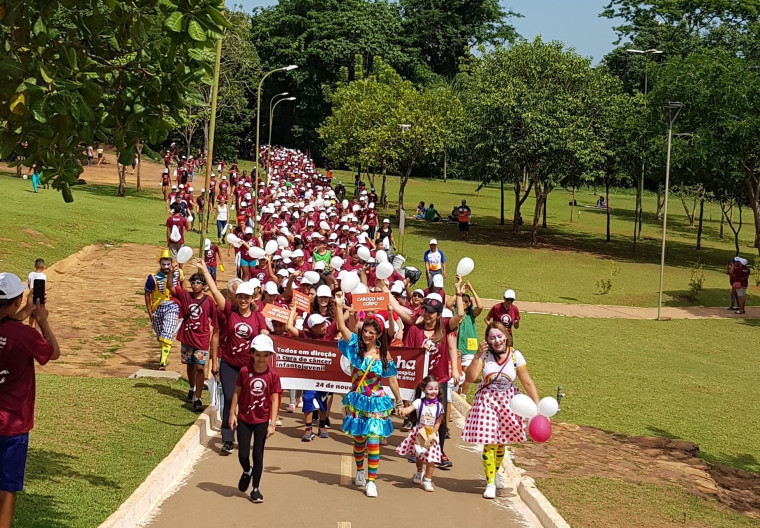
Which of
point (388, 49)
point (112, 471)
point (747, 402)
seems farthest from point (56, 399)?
point (388, 49)

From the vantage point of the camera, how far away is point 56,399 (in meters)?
11.6

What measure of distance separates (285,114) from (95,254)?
196 ft

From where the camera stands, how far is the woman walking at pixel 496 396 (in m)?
9.16

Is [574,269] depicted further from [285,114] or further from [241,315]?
[285,114]

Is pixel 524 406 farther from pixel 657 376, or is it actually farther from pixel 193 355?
pixel 657 376

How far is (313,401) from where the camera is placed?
11.6 meters

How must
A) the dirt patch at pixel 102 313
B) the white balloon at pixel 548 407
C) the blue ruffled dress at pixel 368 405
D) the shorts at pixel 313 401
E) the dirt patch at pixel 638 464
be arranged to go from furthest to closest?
the dirt patch at pixel 102 313 < the shorts at pixel 313 401 < the dirt patch at pixel 638 464 < the blue ruffled dress at pixel 368 405 < the white balloon at pixel 548 407

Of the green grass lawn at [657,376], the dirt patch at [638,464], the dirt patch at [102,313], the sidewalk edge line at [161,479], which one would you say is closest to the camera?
the sidewalk edge line at [161,479]

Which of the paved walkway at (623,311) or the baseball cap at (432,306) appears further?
the paved walkway at (623,311)

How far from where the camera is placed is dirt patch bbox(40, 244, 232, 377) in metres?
15.0

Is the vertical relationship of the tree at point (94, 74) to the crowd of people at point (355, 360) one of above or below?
above

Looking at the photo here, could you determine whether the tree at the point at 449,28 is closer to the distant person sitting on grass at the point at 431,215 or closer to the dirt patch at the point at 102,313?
the distant person sitting on grass at the point at 431,215

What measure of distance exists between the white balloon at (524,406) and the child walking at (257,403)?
2.14 metres

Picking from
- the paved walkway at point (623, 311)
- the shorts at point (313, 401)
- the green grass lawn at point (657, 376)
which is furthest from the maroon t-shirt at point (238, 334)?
the paved walkway at point (623, 311)
